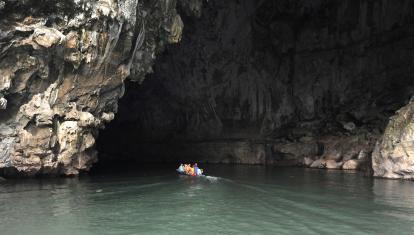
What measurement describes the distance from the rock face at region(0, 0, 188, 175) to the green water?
5.95 feet

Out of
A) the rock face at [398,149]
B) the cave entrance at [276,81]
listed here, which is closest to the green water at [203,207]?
the rock face at [398,149]

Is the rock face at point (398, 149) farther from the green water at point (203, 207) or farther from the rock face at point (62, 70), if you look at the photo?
the rock face at point (62, 70)

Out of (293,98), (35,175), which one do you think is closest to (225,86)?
(293,98)

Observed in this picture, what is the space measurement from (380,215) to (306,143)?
23.2m

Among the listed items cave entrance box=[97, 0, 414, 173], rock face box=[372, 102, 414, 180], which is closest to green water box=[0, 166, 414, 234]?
rock face box=[372, 102, 414, 180]

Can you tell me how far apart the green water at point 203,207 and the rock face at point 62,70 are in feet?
5.95

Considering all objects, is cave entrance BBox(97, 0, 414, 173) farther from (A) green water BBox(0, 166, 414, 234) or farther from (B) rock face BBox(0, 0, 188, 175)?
(B) rock face BBox(0, 0, 188, 175)

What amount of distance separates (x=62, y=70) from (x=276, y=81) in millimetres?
24382

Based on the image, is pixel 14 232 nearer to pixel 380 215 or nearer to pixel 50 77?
pixel 50 77

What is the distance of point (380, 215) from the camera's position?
15.0 meters

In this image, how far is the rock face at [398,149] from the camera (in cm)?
2477

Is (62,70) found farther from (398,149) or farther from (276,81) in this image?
(276,81)

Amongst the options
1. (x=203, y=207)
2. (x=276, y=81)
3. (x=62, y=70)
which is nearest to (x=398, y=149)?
(x=203, y=207)

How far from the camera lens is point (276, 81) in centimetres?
4078
